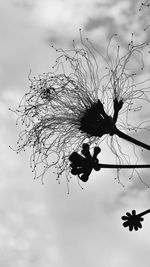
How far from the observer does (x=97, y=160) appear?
20.2ft

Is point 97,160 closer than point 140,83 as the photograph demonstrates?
Yes

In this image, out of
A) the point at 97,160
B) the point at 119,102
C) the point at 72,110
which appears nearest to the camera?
the point at 97,160

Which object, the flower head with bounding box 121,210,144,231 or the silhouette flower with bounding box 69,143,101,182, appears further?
the flower head with bounding box 121,210,144,231

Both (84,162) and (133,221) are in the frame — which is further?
(133,221)

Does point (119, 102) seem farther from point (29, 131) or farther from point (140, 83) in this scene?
point (29, 131)

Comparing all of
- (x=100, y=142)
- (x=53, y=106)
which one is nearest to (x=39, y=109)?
(x=53, y=106)

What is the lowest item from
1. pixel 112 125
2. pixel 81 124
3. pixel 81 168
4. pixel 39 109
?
pixel 81 168

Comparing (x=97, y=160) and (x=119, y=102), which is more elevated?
(x=119, y=102)

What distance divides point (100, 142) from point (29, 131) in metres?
1.39

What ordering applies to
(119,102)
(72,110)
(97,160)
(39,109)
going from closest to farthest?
(97,160) → (119,102) → (72,110) → (39,109)

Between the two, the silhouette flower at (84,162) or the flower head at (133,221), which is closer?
the silhouette flower at (84,162)

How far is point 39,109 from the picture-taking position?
8164 mm

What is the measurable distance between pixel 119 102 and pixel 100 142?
3.84 feet

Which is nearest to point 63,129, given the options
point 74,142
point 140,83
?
point 74,142
